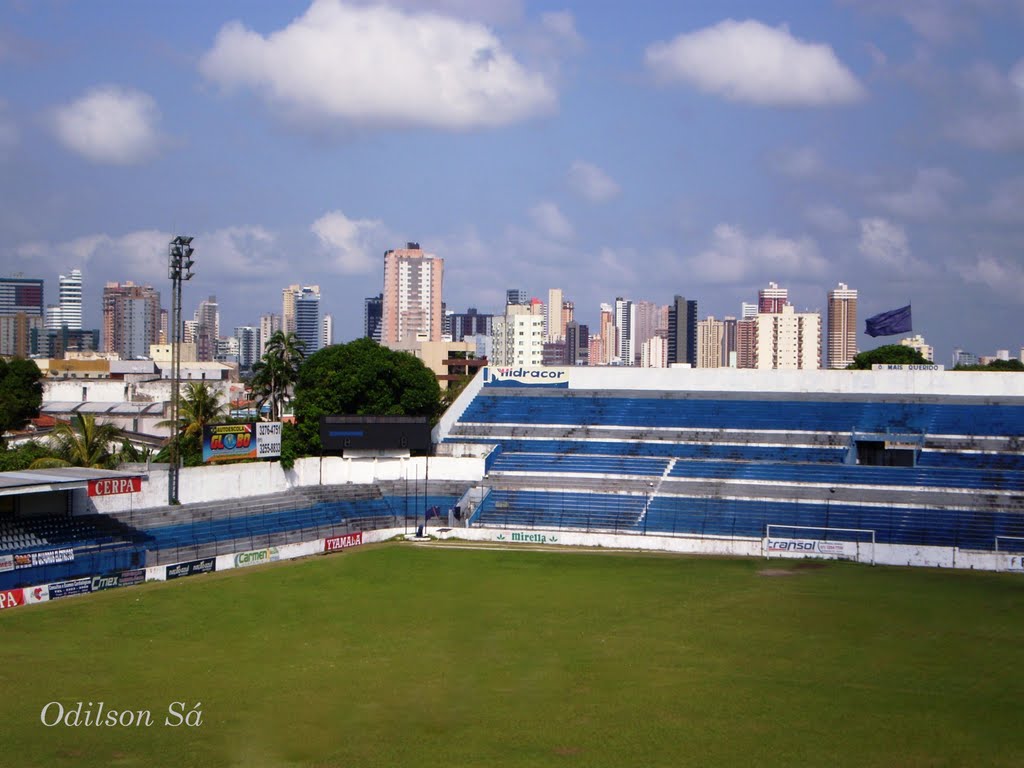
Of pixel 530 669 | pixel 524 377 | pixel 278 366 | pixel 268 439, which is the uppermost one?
pixel 278 366

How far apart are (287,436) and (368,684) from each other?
129 feet

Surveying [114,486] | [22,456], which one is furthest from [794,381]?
[22,456]

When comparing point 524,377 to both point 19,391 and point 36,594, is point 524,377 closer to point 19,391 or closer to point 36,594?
point 19,391

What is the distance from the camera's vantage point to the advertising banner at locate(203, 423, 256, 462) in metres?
65.4

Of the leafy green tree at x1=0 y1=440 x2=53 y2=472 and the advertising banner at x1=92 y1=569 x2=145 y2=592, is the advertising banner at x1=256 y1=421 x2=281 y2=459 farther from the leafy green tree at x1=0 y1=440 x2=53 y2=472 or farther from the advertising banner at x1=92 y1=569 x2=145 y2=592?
the advertising banner at x1=92 y1=569 x2=145 y2=592

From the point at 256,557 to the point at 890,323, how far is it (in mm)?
56845

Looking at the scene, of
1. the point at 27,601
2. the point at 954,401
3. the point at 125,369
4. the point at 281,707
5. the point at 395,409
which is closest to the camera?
the point at 281,707

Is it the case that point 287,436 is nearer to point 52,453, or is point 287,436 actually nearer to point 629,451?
point 52,453

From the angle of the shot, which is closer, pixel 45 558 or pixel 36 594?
pixel 36 594

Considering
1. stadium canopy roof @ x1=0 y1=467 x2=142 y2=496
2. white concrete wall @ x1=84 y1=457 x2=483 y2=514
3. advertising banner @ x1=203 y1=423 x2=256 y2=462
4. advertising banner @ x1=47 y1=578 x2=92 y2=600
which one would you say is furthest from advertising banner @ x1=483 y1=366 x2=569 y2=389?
advertising banner @ x1=47 y1=578 x2=92 y2=600

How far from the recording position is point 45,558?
48.3 meters

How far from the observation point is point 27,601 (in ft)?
153

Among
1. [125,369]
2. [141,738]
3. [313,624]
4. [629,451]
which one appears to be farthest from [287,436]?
[125,369]

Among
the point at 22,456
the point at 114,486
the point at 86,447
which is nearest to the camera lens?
the point at 114,486
